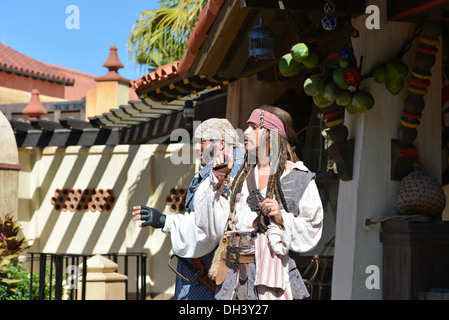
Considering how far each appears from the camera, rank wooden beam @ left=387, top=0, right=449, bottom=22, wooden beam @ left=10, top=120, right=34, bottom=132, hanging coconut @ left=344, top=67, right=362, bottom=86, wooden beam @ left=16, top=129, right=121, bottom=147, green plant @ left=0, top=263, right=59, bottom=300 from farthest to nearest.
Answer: wooden beam @ left=10, top=120, right=34, bottom=132, wooden beam @ left=16, top=129, right=121, bottom=147, green plant @ left=0, top=263, right=59, bottom=300, hanging coconut @ left=344, top=67, right=362, bottom=86, wooden beam @ left=387, top=0, right=449, bottom=22

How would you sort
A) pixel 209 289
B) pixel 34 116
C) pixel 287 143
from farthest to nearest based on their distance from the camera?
pixel 34 116 < pixel 209 289 < pixel 287 143

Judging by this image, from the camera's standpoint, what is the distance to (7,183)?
1137 cm

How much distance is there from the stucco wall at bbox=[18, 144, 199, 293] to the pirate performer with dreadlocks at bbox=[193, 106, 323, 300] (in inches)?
303

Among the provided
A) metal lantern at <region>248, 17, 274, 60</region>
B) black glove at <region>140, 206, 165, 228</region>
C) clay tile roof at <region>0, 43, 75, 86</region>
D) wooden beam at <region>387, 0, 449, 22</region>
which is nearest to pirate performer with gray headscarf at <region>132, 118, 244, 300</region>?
black glove at <region>140, 206, 165, 228</region>

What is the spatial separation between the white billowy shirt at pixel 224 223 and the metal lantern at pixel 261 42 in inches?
92.2

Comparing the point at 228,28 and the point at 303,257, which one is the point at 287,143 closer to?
the point at 228,28

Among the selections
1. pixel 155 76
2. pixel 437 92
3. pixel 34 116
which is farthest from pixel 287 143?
pixel 34 116

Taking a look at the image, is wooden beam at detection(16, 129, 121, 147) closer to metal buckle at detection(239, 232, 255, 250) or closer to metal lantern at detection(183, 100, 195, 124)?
metal lantern at detection(183, 100, 195, 124)

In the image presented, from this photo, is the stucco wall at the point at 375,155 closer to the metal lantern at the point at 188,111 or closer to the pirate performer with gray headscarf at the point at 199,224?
the pirate performer with gray headscarf at the point at 199,224

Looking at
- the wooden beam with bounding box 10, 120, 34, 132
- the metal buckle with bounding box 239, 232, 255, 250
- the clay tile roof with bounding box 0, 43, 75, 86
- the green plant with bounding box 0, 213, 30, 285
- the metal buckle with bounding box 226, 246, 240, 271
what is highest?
the clay tile roof with bounding box 0, 43, 75, 86

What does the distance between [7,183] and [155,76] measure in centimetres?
351

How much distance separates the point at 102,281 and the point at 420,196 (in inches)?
199

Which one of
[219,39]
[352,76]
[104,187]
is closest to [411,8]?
[352,76]

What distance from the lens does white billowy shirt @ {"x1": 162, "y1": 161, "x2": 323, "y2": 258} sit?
3.97m
